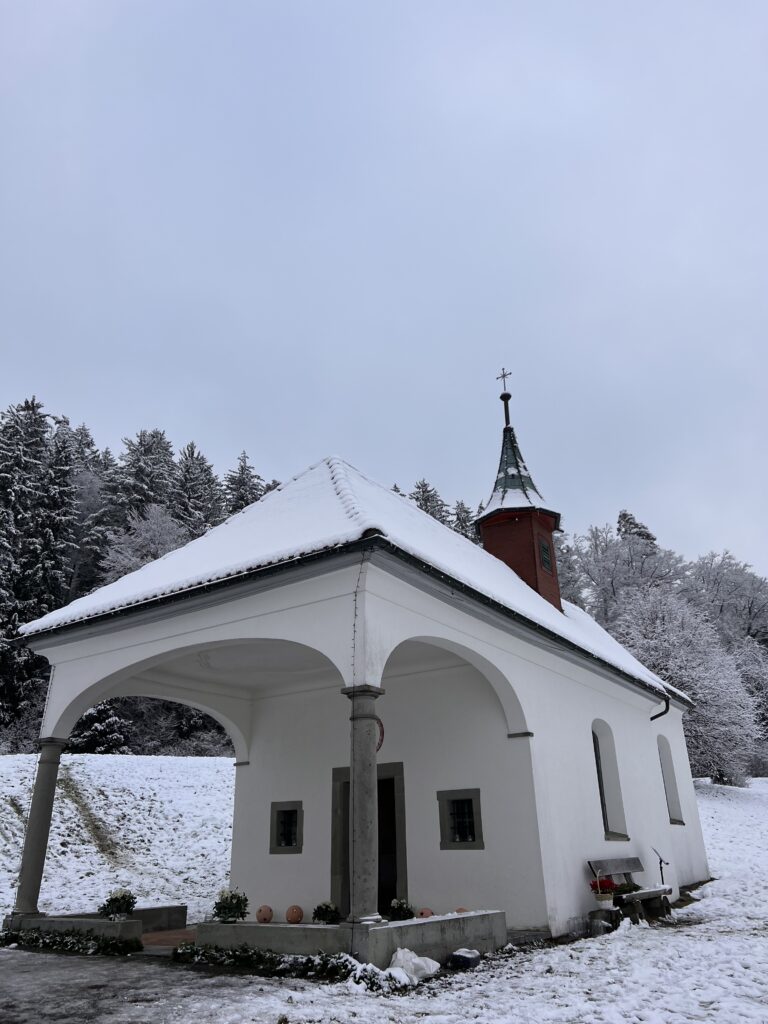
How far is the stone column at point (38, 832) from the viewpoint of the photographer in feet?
30.6

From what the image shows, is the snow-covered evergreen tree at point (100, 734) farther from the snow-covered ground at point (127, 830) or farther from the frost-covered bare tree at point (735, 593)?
the frost-covered bare tree at point (735, 593)

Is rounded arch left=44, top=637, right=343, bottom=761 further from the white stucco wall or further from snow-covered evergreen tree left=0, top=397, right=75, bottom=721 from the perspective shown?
snow-covered evergreen tree left=0, top=397, right=75, bottom=721

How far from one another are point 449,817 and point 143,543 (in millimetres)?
27169

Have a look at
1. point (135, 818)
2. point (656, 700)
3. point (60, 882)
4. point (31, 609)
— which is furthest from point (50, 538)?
point (656, 700)

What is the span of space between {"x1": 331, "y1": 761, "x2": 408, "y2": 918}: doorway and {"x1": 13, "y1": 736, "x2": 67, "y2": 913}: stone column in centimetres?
403

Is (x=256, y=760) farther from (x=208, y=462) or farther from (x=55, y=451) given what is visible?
(x=208, y=462)

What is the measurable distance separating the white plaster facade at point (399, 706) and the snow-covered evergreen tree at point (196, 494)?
2614cm

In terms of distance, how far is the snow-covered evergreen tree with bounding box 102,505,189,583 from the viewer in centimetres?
3412

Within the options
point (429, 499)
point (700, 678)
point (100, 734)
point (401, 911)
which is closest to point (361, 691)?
point (401, 911)

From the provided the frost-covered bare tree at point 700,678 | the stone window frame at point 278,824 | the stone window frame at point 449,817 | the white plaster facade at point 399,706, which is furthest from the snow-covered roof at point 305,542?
the frost-covered bare tree at point 700,678

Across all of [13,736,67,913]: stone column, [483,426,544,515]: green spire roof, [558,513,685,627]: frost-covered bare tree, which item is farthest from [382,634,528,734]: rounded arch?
Result: [558,513,685,627]: frost-covered bare tree

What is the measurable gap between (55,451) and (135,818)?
2639 centimetres

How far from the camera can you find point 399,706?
1170 cm

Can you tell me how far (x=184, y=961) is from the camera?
7473 mm
